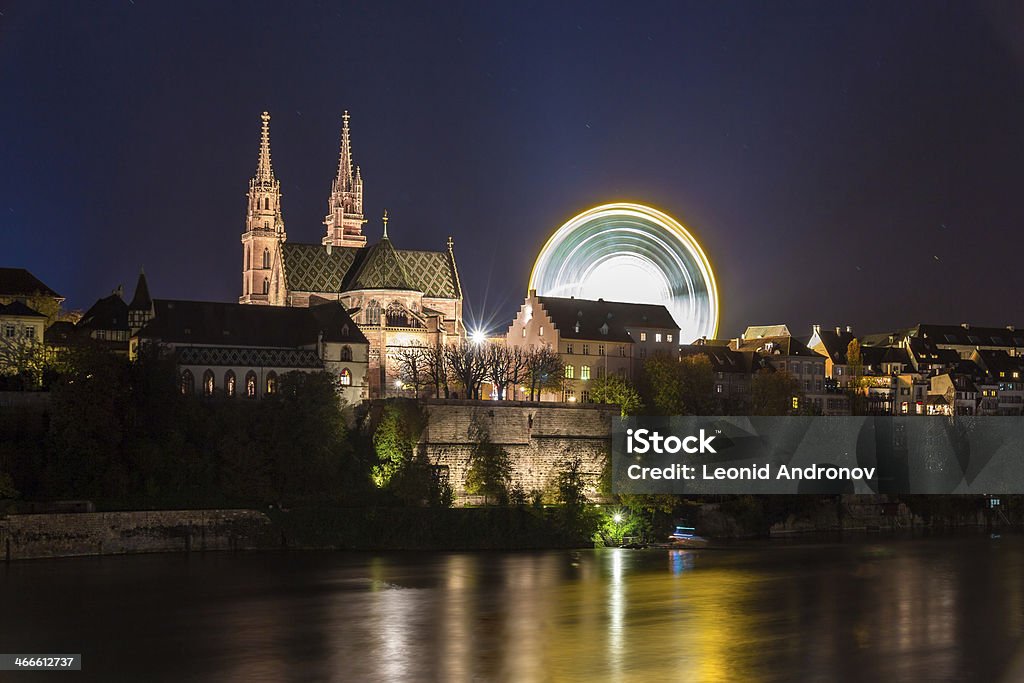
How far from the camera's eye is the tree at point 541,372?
8231 centimetres

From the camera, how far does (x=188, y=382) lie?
7075 centimetres

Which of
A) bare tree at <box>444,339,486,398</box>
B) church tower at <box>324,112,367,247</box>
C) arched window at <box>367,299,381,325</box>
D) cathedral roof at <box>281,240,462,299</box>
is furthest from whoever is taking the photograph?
church tower at <box>324,112,367,247</box>

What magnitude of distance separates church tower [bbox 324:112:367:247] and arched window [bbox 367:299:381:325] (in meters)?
31.2

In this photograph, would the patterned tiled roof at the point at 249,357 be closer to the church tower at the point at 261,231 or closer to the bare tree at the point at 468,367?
the bare tree at the point at 468,367

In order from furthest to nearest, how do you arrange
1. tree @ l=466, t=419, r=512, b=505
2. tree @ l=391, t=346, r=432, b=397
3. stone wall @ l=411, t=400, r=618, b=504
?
tree @ l=391, t=346, r=432, b=397, stone wall @ l=411, t=400, r=618, b=504, tree @ l=466, t=419, r=512, b=505

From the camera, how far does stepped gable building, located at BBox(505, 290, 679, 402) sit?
8794 cm

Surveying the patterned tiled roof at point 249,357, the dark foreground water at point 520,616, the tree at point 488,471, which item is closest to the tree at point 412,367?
the patterned tiled roof at point 249,357

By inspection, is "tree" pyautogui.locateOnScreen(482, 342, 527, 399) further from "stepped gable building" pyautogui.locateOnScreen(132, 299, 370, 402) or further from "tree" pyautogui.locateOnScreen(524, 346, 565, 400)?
"stepped gable building" pyautogui.locateOnScreen(132, 299, 370, 402)

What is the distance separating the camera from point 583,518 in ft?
211

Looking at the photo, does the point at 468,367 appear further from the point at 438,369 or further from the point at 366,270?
the point at 366,270

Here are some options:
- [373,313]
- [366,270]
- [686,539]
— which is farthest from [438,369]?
[686,539]

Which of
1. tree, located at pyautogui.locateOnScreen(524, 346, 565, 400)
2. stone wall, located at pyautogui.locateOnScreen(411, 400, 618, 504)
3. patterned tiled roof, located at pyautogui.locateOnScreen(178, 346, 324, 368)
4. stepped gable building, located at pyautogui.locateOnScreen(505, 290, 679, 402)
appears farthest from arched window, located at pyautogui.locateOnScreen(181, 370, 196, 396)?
stepped gable building, located at pyautogui.locateOnScreen(505, 290, 679, 402)

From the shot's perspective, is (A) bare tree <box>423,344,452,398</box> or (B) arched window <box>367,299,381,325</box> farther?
(B) arched window <box>367,299,381,325</box>

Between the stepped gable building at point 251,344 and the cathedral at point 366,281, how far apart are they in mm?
6071
